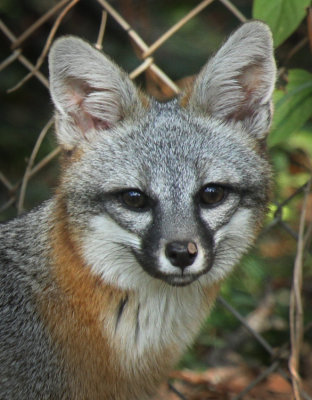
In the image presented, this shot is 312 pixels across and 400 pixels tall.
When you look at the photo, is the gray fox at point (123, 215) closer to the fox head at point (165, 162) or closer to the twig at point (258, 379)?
the fox head at point (165, 162)

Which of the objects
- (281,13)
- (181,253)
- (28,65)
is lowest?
(181,253)

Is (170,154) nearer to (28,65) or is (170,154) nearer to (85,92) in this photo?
(85,92)

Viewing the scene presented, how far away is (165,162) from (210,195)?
9.1 inches

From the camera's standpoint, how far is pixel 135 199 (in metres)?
3.06

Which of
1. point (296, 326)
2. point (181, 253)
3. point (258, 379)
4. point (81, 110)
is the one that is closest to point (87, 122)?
point (81, 110)

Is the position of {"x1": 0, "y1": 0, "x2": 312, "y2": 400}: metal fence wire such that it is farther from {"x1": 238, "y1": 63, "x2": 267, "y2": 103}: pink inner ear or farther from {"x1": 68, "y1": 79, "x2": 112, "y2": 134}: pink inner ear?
{"x1": 68, "y1": 79, "x2": 112, "y2": 134}: pink inner ear

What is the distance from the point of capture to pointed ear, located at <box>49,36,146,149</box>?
318 centimetres

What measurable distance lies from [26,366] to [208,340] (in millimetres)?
1830

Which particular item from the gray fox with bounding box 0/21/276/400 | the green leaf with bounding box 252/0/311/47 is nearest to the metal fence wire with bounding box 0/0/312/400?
the green leaf with bounding box 252/0/311/47

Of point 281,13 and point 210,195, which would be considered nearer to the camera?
point 210,195

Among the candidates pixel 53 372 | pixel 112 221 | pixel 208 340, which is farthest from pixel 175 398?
pixel 112 221

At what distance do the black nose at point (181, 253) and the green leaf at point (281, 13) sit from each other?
1.19 meters

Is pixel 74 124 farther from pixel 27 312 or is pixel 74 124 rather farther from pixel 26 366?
pixel 26 366

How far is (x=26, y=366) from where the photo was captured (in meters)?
3.19
